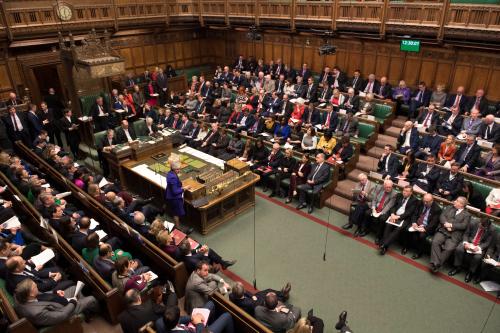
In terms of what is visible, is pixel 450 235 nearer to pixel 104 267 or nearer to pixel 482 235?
pixel 482 235

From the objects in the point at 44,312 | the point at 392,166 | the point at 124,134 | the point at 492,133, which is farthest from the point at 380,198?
the point at 124,134

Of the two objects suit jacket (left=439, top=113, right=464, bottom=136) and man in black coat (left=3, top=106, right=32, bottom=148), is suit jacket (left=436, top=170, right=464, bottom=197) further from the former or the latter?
man in black coat (left=3, top=106, right=32, bottom=148)

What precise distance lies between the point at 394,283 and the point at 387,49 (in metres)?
7.70

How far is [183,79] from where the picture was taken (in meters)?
13.9

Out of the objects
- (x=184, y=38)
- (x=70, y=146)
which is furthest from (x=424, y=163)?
(x=184, y=38)

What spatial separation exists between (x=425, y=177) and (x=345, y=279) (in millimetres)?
2762

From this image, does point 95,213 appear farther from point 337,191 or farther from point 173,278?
point 337,191

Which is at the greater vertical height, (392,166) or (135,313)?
(135,313)

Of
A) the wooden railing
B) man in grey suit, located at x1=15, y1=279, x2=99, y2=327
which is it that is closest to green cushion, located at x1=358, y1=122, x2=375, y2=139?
the wooden railing

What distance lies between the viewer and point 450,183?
6570 mm

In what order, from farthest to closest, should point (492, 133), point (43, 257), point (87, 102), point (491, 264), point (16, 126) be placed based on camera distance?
point (87, 102), point (16, 126), point (492, 133), point (491, 264), point (43, 257)

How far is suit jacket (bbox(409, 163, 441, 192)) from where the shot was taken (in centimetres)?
682

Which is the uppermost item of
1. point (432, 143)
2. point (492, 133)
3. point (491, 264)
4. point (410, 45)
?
point (410, 45)

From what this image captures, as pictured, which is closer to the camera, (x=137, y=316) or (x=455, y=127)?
(x=137, y=316)
